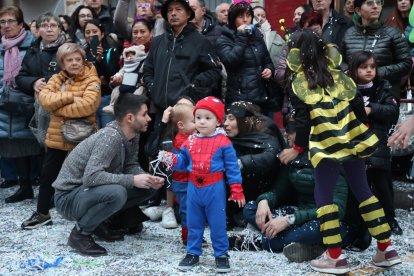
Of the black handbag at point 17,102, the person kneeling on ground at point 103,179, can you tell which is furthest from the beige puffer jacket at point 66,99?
the black handbag at point 17,102

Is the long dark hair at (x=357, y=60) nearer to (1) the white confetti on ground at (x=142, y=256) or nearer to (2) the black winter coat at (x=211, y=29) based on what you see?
(1) the white confetti on ground at (x=142, y=256)

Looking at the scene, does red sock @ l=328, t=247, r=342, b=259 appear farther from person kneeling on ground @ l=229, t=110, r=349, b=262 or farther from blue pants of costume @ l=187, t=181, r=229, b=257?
blue pants of costume @ l=187, t=181, r=229, b=257

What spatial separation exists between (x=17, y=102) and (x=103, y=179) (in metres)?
2.17

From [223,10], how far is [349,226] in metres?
3.39

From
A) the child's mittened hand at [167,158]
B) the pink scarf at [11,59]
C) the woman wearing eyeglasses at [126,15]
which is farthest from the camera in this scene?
the woman wearing eyeglasses at [126,15]

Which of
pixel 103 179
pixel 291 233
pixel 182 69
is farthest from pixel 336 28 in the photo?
pixel 103 179

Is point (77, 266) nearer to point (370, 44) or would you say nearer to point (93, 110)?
point (93, 110)

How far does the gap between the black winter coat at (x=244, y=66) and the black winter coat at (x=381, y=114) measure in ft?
4.22

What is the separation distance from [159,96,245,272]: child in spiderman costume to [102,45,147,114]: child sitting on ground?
1.78 meters

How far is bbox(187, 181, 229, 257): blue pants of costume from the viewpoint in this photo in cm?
413

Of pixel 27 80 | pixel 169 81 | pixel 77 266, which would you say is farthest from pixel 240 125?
pixel 27 80

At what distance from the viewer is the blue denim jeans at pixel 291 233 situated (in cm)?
436

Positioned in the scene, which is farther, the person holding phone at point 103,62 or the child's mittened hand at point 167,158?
the person holding phone at point 103,62

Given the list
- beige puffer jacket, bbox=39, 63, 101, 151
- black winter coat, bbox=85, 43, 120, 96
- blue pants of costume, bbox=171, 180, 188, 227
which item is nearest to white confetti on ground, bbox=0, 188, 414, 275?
blue pants of costume, bbox=171, 180, 188, 227
